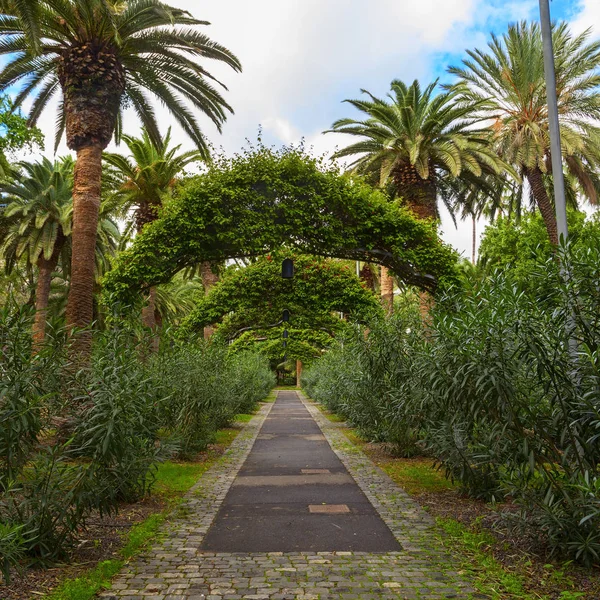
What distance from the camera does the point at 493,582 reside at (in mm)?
4414

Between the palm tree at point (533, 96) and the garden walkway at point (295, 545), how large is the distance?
1206cm

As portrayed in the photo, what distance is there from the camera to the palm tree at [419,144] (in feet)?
50.9

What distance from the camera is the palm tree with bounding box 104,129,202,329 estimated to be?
18.5m

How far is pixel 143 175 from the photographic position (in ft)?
60.1

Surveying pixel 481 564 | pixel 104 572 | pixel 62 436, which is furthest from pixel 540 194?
pixel 104 572

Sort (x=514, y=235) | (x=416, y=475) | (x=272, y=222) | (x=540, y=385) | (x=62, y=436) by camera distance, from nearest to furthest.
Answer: (x=540, y=385)
(x=62, y=436)
(x=416, y=475)
(x=272, y=222)
(x=514, y=235)

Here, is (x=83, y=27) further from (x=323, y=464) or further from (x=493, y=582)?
(x=493, y=582)

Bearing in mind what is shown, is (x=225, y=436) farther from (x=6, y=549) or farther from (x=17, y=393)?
(x=6, y=549)

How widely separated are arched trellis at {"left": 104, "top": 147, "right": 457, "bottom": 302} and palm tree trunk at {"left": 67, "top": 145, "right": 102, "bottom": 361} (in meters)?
0.52

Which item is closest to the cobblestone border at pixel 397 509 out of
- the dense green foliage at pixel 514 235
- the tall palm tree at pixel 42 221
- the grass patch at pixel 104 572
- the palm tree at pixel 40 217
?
the grass patch at pixel 104 572

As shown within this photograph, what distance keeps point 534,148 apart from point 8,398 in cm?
1684

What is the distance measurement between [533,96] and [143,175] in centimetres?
1250

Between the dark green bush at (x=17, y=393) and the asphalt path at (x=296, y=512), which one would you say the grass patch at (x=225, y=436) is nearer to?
the asphalt path at (x=296, y=512)

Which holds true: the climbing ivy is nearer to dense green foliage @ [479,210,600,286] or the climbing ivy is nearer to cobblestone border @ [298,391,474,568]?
cobblestone border @ [298,391,474,568]
